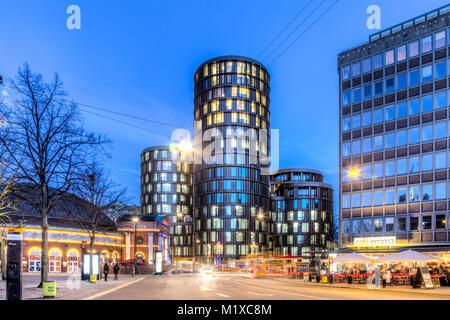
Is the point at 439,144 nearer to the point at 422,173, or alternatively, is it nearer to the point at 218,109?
the point at 422,173

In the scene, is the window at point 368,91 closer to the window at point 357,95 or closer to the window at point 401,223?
the window at point 357,95

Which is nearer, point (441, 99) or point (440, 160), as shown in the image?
point (440, 160)

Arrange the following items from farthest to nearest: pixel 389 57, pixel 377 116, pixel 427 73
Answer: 1. pixel 377 116
2. pixel 389 57
3. pixel 427 73

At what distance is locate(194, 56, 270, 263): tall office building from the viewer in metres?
122

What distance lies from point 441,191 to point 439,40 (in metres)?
17.0

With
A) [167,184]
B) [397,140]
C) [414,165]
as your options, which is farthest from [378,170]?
[167,184]

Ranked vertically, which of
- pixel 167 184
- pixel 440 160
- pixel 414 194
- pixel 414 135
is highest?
pixel 414 135

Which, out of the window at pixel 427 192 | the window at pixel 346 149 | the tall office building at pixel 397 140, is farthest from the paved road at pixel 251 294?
the window at pixel 346 149

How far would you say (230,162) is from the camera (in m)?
124

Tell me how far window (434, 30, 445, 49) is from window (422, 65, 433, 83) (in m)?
2.37

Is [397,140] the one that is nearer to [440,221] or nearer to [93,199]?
[440,221]

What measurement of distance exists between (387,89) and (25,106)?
4383cm

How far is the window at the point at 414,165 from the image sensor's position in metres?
54.5
